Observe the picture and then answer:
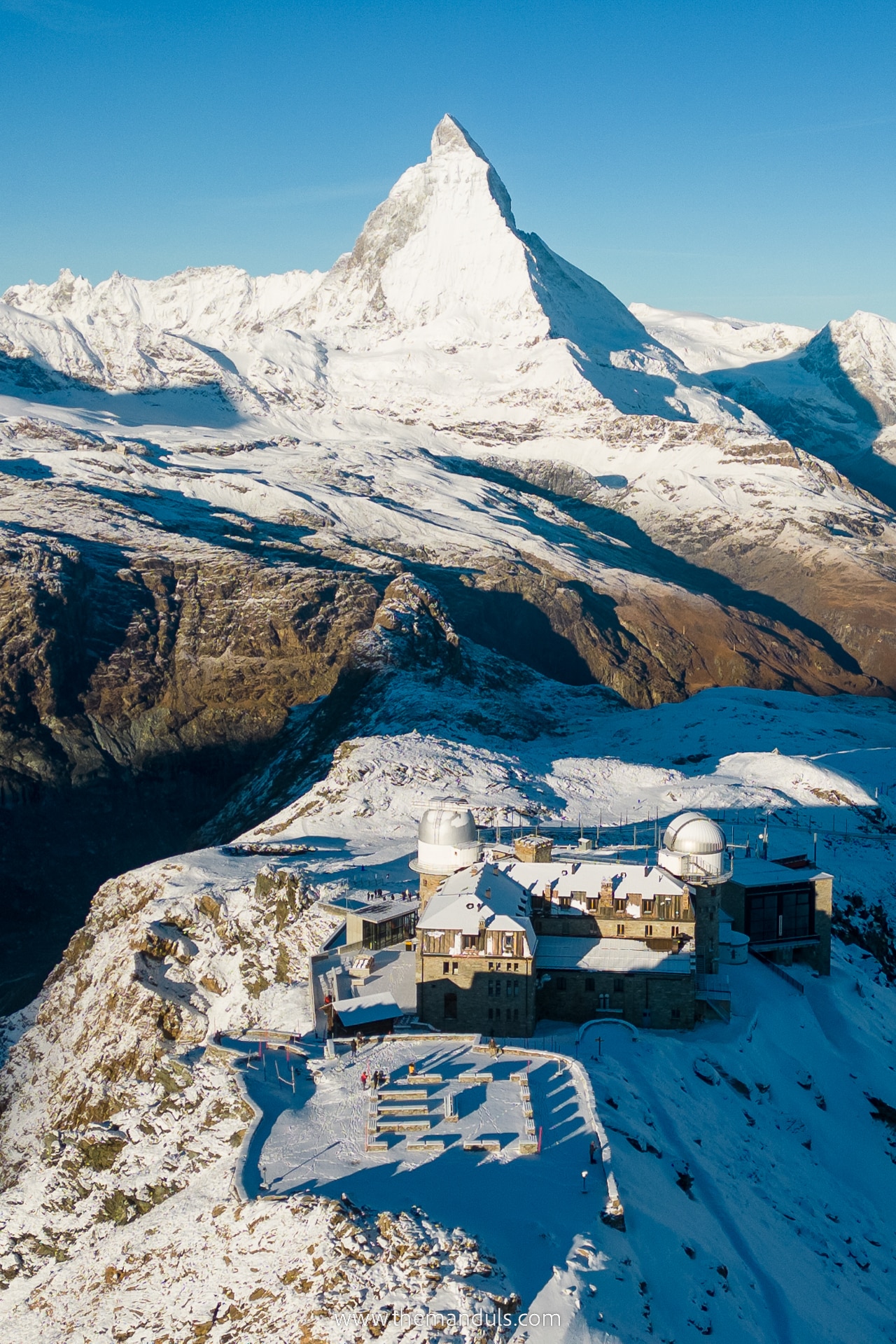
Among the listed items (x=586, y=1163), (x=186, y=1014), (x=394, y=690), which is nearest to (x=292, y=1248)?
(x=586, y=1163)

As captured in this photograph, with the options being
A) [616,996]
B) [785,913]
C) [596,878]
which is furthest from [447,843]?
[785,913]

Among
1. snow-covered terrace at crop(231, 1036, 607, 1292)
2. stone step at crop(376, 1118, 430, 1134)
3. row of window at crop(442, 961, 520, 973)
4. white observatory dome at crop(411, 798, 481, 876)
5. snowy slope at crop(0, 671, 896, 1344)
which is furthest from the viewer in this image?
white observatory dome at crop(411, 798, 481, 876)

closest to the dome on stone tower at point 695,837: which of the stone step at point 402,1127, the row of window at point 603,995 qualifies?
the row of window at point 603,995

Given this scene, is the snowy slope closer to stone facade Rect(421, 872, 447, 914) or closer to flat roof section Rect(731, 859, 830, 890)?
flat roof section Rect(731, 859, 830, 890)

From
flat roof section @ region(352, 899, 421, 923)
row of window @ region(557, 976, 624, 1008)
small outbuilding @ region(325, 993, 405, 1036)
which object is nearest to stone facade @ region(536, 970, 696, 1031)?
row of window @ region(557, 976, 624, 1008)

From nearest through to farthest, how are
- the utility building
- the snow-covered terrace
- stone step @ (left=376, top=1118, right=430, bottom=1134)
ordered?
the snow-covered terrace
stone step @ (left=376, top=1118, right=430, bottom=1134)
the utility building

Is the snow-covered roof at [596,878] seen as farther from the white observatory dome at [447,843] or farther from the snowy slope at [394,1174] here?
the snowy slope at [394,1174]
